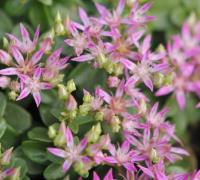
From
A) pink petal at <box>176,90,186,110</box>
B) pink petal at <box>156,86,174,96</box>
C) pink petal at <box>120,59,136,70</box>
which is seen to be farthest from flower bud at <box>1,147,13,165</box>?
pink petal at <box>176,90,186,110</box>

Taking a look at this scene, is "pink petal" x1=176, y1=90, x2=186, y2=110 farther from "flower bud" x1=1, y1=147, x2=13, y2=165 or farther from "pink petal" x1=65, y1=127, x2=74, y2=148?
"flower bud" x1=1, y1=147, x2=13, y2=165

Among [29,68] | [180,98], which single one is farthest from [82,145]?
[180,98]

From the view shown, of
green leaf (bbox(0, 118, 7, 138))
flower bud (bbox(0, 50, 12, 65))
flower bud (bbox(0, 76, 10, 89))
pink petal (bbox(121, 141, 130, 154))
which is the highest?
flower bud (bbox(0, 50, 12, 65))

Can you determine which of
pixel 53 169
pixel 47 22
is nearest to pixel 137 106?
pixel 53 169

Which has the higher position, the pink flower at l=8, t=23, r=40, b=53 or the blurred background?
the pink flower at l=8, t=23, r=40, b=53

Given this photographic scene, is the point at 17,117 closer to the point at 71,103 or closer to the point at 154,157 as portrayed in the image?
the point at 71,103

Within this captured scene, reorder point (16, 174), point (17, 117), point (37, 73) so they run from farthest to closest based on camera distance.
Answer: point (17, 117)
point (37, 73)
point (16, 174)

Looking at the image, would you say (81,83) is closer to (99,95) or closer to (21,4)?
(99,95)
